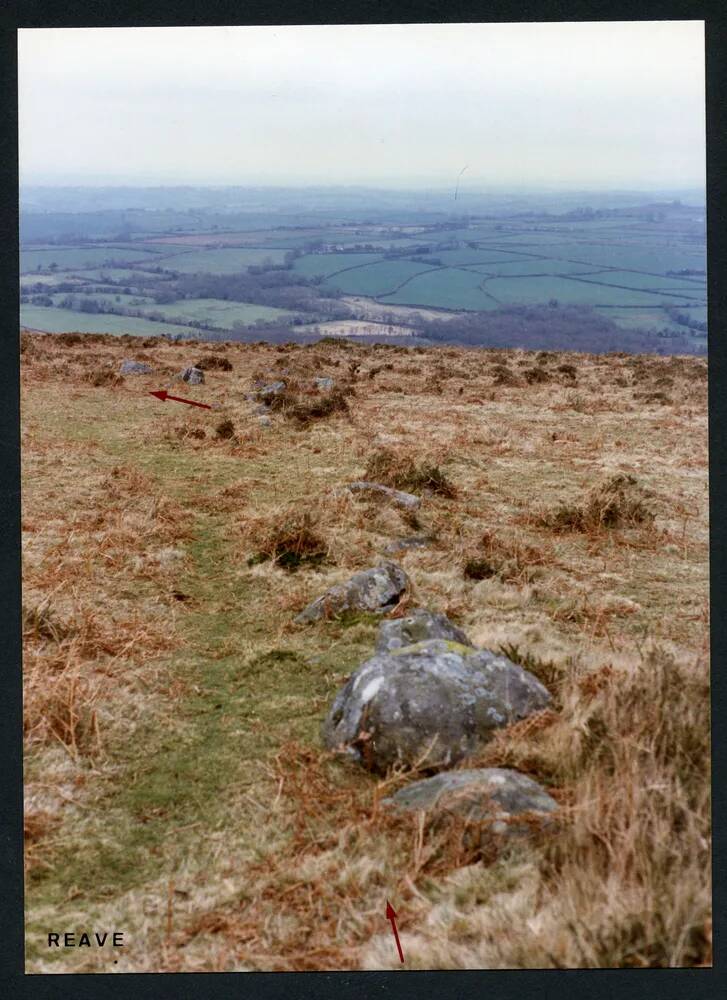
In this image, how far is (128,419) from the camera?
55.7ft

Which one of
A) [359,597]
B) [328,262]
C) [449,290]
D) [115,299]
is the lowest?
[359,597]

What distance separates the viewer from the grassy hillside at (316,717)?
387 centimetres

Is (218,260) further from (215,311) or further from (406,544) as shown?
(406,544)

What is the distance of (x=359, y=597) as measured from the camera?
7531mm

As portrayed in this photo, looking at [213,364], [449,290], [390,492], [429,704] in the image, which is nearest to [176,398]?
[213,364]

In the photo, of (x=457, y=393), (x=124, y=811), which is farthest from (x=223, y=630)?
(x=457, y=393)

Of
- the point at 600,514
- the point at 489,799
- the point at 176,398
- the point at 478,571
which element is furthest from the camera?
the point at 176,398

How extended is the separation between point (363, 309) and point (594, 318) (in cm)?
1034

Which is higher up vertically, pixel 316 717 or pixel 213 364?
pixel 213 364

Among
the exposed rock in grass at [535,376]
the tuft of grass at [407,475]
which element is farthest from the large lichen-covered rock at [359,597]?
the exposed rock in grass at [535,376]

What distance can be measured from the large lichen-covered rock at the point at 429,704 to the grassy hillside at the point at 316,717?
0.15 metres

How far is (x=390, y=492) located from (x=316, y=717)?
5621mm

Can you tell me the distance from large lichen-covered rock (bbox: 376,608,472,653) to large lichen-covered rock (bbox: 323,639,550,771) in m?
0.59

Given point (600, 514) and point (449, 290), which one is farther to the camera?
point (449, 290)
